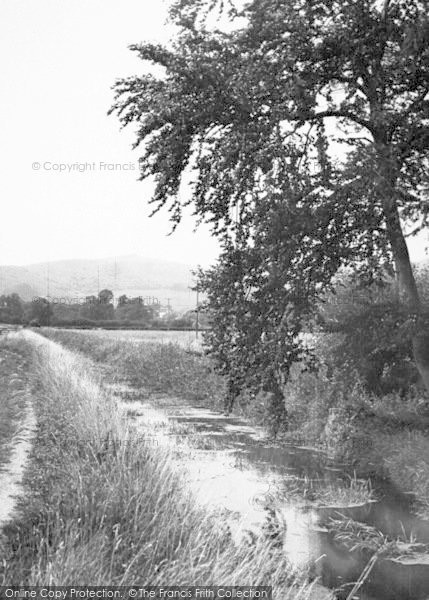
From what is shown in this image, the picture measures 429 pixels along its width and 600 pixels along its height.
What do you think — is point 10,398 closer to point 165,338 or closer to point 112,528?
point 112,528

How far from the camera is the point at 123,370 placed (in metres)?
39.1

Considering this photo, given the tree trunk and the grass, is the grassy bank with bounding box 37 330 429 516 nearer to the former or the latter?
the tree trunk

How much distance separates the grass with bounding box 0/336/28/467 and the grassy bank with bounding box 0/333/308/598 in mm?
768

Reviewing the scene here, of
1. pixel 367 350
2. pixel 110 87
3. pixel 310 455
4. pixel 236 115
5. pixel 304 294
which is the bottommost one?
pixel 310 455

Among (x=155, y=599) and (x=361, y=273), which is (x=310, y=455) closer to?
(x=361, y=273)

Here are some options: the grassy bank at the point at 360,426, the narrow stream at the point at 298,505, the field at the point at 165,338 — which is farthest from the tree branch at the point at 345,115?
the field at the point at 165,338

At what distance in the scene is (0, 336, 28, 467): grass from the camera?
1670cm

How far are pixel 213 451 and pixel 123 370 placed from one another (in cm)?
2196

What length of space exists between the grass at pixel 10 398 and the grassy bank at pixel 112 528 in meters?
0.77

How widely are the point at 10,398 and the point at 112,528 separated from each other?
16.5m

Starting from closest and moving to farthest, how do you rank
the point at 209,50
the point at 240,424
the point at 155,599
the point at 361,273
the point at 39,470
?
the point at 155,599, the point at 39,470, the point at 209,50, the point at 361,273, the point at 240,424

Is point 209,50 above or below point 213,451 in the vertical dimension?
above

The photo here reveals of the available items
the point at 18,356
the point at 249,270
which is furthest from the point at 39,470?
the point at 18,356

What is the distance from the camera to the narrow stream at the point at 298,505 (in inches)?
393
